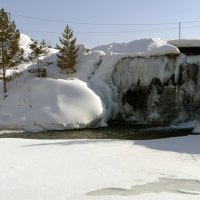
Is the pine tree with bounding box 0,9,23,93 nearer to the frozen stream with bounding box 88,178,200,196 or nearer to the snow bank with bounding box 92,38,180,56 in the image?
the snow bank with bounding box 92,38,180,56

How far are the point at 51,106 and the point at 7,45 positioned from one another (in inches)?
254

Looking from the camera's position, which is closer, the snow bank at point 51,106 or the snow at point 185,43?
the snow bank at point 51,106

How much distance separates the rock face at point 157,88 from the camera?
24359 millimetres

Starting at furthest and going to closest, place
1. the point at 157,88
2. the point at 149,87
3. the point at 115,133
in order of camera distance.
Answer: the point at 149,87 < the point at 157,88 < the point at 115,133

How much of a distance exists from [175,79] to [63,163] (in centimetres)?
1591

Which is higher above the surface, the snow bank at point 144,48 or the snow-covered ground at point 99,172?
the snow bank at point 144,48

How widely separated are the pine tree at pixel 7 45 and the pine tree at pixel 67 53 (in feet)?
9.23

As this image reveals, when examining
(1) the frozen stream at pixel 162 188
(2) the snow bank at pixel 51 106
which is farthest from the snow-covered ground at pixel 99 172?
(2) the snow bank at pixel 51 106

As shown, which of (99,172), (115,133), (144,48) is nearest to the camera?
(99,172)

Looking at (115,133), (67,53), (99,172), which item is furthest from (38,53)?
(99,172)

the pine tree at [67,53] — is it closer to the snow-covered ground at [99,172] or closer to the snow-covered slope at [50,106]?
the snow-covered slope at [50,106]

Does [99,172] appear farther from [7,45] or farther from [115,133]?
[7,45]

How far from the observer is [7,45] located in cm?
2620

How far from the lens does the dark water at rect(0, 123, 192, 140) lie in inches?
734
